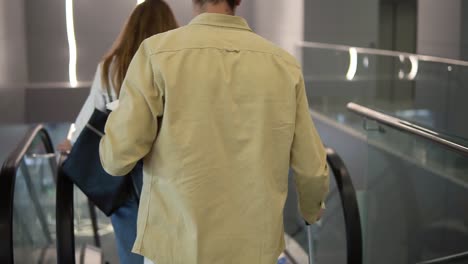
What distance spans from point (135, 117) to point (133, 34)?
32.5 inches

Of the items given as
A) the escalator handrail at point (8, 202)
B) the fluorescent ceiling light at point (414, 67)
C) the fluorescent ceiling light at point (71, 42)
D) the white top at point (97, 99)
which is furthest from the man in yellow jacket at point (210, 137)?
the fluorescent ceiling light at point (71, 42)

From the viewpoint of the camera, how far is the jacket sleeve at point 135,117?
1862 mm

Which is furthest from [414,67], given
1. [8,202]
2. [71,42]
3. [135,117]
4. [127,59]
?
[71,42]

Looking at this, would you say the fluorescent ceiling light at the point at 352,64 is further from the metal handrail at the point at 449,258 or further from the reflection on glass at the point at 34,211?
the metal handrail at the point at 449,258

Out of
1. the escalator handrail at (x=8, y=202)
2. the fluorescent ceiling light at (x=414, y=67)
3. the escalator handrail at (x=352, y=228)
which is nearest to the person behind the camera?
the escalator handrail at (x=8, y=202)

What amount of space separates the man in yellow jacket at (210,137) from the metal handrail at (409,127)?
0.97 metres

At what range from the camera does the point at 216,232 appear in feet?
6.39

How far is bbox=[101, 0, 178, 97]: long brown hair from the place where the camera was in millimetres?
2572

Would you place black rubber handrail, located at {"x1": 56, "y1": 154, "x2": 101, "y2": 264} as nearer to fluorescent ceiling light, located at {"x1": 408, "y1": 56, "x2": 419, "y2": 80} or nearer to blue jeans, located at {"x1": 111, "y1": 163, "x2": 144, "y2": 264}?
blue jeans, located at {"x1": 111, "y1": 163, "x2": 144, "y2": 264}

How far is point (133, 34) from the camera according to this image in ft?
8.55

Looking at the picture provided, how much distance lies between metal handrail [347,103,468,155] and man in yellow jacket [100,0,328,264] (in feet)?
3.18

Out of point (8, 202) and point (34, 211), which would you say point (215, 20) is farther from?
point (34, 211)

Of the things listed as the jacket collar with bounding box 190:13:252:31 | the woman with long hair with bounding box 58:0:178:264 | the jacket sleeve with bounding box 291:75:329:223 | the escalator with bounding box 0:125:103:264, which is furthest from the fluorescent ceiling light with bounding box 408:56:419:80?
the jacket collar with bounding box 190:13:252:31

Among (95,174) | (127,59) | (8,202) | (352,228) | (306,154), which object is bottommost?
(352,228)
